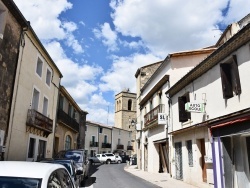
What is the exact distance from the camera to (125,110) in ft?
223

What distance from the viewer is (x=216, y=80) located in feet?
38.5

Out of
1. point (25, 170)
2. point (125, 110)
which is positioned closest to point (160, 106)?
point (25, 170)

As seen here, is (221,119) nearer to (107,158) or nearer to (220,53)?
(220,53)

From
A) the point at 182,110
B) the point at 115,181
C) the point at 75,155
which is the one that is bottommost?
the point at 115,181

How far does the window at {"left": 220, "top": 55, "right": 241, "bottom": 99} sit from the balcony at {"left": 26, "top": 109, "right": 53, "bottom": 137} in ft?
33.9

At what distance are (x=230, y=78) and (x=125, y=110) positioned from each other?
188 feet

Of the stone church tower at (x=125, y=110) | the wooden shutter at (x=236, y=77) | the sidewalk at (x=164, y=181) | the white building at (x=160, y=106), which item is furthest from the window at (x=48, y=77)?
the stone church tower at (x=125, y=110)

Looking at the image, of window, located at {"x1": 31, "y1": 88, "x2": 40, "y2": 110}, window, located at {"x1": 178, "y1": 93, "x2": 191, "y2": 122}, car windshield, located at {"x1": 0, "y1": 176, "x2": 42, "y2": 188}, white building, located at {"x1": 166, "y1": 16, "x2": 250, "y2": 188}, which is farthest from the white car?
window, located at {"x1": 31, "y1": 88, "x2": 40, "y2": 110}

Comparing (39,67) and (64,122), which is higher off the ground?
(39,67)

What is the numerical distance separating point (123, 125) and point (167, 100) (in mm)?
49759

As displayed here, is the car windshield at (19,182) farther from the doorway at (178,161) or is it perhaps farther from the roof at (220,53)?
the doorway at (178,161)

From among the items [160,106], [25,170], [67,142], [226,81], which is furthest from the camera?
[67,142]

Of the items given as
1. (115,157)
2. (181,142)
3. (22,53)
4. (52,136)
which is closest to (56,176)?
(22,53)

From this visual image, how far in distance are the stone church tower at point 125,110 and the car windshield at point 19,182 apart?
209ft
